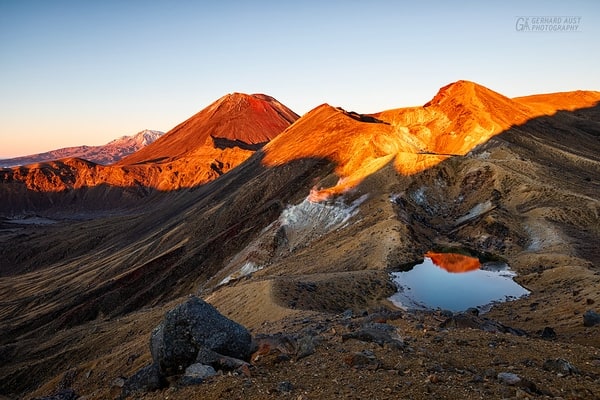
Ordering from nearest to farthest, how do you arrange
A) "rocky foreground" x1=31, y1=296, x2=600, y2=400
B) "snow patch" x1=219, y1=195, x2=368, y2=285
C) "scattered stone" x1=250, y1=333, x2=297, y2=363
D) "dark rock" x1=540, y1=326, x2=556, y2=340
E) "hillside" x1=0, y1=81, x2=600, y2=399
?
"rocky foreground" x1=31, y1=296, x2=600, y2=400, "hillside" x1=0, y1=81, x2=600, y2=399, "scattered stone" x1=250, y1=333, x2=297, y2=363, "dark rock" x1=540, y1=326, x2=556, y2=340, "snow patch" x1=219, y1=195, x2=368, y2=285

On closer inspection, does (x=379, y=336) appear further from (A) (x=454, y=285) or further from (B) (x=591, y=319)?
(A) (x=454, y=285)

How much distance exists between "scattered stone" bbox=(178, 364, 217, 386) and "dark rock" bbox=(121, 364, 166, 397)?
1.29 m

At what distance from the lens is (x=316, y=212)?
71.2 m

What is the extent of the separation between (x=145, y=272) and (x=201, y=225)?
18856mm

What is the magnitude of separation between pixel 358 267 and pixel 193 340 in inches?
1103

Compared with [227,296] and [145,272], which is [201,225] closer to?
[145,272]

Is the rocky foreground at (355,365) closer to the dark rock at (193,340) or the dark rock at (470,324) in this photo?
the dark rock at (193,340)

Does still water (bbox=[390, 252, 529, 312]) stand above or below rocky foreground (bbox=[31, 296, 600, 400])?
below

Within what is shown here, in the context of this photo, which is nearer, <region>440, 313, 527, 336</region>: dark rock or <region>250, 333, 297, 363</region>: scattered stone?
<region>250, 333, 297, 363</region>: scattered stone

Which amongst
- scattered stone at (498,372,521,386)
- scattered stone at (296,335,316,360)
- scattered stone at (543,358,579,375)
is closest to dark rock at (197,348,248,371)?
scattered stone at (296,335,316,360)

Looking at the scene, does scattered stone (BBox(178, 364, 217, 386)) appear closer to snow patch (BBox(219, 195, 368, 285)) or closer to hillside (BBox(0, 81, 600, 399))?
hillside (BBox(0, 81, 600, 399))

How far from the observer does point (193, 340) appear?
14555mm

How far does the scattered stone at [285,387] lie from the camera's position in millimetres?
10987

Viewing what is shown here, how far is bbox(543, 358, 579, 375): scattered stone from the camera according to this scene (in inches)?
468
